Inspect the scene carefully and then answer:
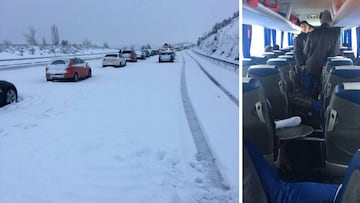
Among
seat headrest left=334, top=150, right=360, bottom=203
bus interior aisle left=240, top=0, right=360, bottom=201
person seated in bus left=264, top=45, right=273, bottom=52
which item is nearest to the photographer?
seat headrest left=334, top=150, right=360, bottom=203

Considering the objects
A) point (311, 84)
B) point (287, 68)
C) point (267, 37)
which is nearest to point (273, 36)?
point (267, 37)

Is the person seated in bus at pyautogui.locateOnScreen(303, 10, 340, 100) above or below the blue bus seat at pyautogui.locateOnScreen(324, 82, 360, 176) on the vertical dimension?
above

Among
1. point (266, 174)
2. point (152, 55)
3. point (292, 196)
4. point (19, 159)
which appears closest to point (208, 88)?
point (152, 55)

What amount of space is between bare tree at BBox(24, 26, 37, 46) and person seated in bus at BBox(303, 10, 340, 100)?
102 cm

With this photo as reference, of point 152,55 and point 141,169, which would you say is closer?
point 141,169

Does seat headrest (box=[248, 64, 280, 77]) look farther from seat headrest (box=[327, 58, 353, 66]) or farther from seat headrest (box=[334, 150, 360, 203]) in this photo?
seat headrest (box=[334, 150, 360, 203])

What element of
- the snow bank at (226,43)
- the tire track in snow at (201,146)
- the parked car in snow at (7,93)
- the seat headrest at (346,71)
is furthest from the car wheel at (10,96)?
the seat headrest at (346,71)

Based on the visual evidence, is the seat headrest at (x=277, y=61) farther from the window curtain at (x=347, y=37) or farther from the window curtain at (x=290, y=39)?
the window curtain at (x=347, y=37)

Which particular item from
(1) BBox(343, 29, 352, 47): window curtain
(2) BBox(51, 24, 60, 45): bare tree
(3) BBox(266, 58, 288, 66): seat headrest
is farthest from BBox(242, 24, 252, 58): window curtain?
(2) BBox(51, 24, 60, 45): bare tree

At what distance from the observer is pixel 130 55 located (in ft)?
4.26

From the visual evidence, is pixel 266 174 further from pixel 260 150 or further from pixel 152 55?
pixel 152 55

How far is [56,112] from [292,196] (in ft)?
3.05

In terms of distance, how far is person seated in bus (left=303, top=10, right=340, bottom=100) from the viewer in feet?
4.03

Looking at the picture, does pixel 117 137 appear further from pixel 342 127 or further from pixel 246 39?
pixel 342 127
